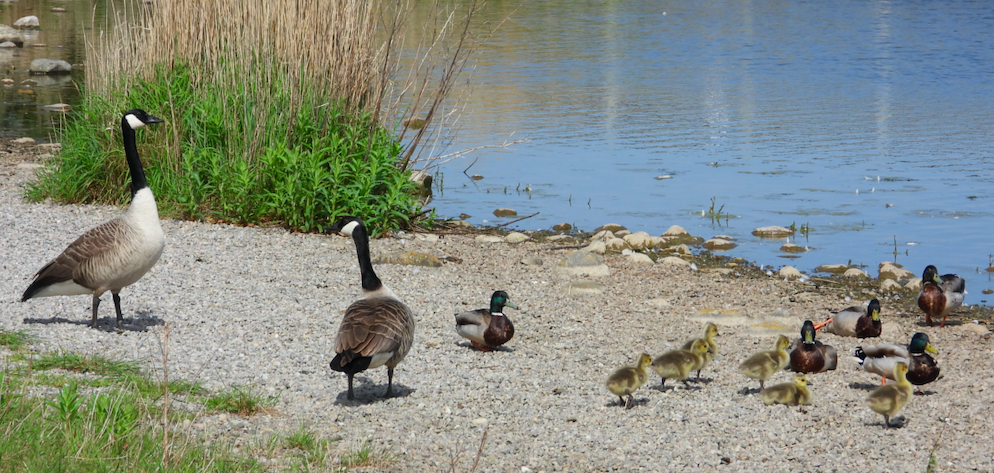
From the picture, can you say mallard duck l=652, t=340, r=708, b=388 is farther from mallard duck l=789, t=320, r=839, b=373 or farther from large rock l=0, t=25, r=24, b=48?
large rock l=0, t=25, r=24, b=48

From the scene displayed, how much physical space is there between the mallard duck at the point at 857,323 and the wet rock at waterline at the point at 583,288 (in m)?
2.50

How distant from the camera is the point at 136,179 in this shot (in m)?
7.65

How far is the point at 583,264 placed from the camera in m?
11.8

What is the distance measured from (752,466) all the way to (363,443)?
252 centimetres

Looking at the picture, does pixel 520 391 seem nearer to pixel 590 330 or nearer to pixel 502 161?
pixel 590 330

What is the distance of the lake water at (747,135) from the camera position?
14.5 metres

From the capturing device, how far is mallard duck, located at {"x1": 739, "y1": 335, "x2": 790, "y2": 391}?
296 inches

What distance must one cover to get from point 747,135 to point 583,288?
11601 millimetres

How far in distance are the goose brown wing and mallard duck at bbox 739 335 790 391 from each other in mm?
2935

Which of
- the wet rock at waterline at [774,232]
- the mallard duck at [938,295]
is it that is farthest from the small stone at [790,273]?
the mallard duck at [938,295]

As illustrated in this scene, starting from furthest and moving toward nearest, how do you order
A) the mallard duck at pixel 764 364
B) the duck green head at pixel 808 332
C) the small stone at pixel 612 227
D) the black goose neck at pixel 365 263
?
the small stone at pixel 612 227 → the duck green head at pixel 808 332 → the mallard duck at pixel 764 364 → the black goose neck at pixel 365 263

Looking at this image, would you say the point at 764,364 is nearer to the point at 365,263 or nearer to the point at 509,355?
the point at 509,355

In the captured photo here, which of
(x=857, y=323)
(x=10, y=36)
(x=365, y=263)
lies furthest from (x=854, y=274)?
(x=10, y=36)

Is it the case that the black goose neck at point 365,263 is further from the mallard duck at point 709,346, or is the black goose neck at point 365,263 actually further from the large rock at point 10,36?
the large rock at point 10,36
